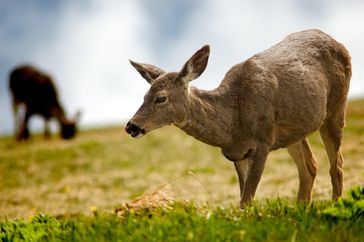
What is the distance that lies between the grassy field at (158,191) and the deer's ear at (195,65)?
52.3 inches

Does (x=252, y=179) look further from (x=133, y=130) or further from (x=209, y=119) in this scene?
(x=133, y=130)

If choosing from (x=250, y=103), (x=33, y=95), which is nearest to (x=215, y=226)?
(x=250, y=103)

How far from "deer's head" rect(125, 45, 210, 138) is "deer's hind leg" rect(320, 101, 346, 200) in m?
2.78

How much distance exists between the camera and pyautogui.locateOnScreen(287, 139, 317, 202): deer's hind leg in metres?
10.8

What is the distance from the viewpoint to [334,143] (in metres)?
10.5

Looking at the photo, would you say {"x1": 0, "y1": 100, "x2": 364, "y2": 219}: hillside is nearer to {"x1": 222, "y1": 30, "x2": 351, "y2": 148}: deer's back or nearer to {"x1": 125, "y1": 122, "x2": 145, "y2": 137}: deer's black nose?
{"x1": 222, "y1": 30, "x2": 351, "y2": 148}: deer's back

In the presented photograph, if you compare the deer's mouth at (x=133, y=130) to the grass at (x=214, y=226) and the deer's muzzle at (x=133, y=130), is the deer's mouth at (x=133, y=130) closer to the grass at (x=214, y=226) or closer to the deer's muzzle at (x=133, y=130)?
the deer's muzzle at (x=133, y=130)

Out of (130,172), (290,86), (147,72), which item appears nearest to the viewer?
(147,72)

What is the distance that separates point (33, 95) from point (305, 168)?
2786 centimetres

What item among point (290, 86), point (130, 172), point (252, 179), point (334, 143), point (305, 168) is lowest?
point (130, 172)

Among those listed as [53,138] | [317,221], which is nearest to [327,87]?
[317,221]

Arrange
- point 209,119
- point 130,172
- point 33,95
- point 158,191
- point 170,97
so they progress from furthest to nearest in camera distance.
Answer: point 33,95 → point 130,172 → point 209,119 → point 158,191 → point 170,97

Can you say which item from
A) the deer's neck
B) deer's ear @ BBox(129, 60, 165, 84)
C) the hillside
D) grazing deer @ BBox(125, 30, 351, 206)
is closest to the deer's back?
grazing deer @ BBox(125, 30, 351, 206)

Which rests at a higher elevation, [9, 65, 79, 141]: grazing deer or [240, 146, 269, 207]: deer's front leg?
[9, 65, 79, 141]: grazing deer
